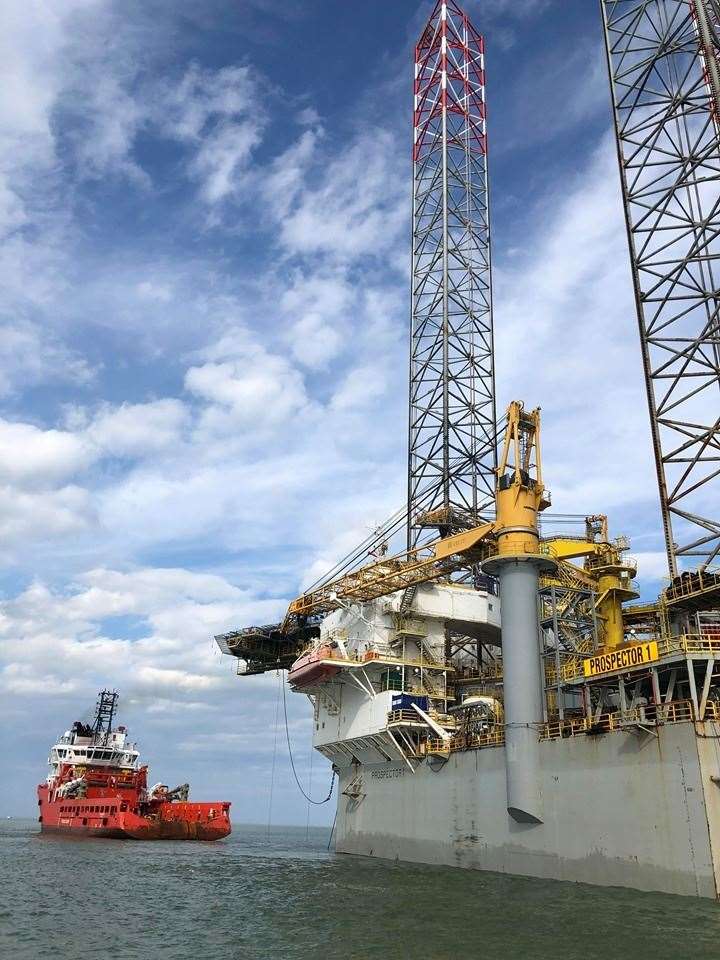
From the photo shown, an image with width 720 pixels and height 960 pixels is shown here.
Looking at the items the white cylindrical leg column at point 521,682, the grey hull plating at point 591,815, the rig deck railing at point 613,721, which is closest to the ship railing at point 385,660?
the grey hull plating at point 591,815

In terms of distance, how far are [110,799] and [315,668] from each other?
26.0 meters

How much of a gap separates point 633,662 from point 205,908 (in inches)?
714

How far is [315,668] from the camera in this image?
47.7 metres

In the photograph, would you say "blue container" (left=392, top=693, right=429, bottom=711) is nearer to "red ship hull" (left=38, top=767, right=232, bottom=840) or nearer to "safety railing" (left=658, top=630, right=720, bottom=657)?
"safety railing" (left=658, top=630, right=720, bottom=657)

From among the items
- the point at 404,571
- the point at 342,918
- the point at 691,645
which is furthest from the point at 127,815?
the point at 691,645

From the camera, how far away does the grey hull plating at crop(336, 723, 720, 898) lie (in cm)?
2683

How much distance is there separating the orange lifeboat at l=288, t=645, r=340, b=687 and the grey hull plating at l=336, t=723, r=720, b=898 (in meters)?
7.47

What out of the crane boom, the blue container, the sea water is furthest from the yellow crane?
the sea water

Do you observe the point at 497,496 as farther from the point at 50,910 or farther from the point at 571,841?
the point at 50,910

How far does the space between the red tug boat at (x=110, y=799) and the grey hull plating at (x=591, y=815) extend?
27.0m

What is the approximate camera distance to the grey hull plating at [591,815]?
26828mm

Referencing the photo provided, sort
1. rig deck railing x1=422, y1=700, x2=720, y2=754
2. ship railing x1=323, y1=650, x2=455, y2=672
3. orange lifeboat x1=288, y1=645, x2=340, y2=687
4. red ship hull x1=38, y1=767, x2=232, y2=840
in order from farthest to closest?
red ship hull x1=38, y1=767, x2=232, y2=840, orange lifeboat x1=288, y1=645, x2=340, y2=687, ship railing x1=323, y1=650, x2=455, y2=672, rig deck railing x1=422, y1=700, x2=720, y2=754

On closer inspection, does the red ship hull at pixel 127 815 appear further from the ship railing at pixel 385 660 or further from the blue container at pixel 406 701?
the blue container at pixel 406 701

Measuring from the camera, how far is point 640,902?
85.6 feet
